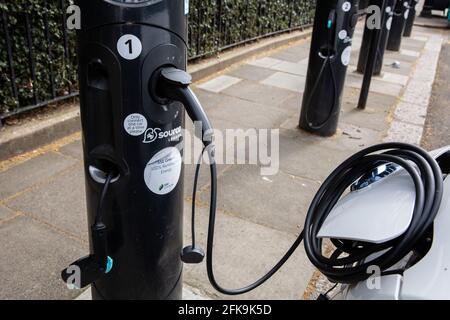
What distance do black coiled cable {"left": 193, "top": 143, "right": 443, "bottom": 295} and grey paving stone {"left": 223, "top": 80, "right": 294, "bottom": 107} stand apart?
13.6ft

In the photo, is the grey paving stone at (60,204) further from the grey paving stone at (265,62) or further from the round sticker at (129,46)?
the grey paving stone at (265,62)

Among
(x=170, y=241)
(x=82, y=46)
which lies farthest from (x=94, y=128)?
(x=170, y=241)

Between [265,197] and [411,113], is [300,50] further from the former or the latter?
[265,197]

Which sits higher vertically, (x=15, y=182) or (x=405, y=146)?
(x=405, y=146)

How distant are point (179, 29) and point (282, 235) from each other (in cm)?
190

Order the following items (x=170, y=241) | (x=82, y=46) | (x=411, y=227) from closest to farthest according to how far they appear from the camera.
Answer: (x=411, y=227)
(x=82, y=46)
(x=170, y=241)

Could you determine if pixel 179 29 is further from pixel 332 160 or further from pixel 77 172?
pixel 332 160

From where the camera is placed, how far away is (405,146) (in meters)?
1.58

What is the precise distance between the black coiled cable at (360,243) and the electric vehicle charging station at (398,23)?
892cm

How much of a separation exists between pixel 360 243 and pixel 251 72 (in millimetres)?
6030

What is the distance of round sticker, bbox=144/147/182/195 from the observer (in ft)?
5.41

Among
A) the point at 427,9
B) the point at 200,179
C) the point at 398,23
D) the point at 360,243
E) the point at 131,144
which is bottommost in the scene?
the point at 427,9

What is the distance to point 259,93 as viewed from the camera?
6.24 metres

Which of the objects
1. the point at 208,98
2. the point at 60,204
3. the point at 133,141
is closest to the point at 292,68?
the point at 208,98
